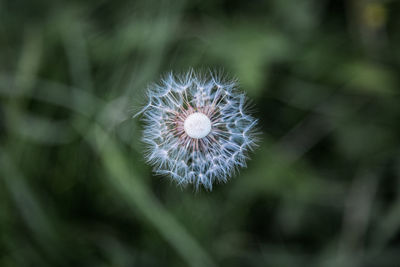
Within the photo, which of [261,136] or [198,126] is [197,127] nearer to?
[198,126]

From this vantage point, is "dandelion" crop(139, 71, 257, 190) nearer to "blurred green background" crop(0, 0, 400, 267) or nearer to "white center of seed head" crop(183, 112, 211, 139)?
"white center of seed head" crop(183, 112, 211, 139)

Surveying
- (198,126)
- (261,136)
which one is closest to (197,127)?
(198,126)

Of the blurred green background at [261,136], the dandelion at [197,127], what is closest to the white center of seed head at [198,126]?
the dandelion at [197,127]

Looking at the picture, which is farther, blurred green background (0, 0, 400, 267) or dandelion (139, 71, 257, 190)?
blurred green background (0, 0, 400, 267)

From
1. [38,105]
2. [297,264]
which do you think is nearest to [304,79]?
[297,264]

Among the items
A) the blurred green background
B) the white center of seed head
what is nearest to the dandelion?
the white center of seed head

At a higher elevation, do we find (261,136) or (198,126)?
(261,136)

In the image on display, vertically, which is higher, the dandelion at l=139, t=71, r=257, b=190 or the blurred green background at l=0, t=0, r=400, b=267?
the blurred green background at l=0, t=0, r=400, b=267
